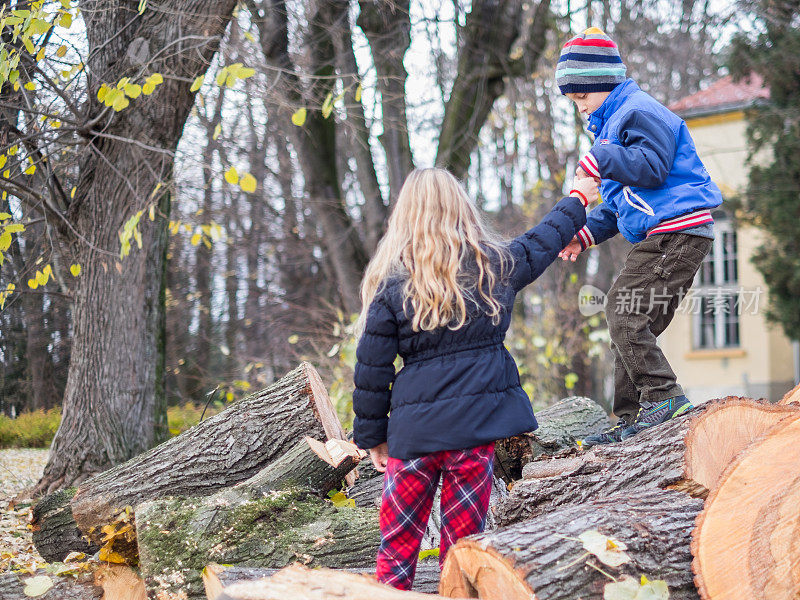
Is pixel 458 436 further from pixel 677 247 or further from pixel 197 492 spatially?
pixel 197 492

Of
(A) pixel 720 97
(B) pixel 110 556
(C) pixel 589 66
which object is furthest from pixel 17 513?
(A) pixel 720 97

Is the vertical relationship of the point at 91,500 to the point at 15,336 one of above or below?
below

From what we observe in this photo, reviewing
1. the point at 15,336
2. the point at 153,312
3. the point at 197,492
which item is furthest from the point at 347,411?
the point at 197,492

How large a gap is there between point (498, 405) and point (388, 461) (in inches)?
18.4

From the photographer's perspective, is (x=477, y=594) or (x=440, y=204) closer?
(x=477, y=594)

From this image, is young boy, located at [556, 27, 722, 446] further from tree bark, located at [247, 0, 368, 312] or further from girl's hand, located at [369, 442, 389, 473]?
tree bark, located at [247, 0, 368, 312]

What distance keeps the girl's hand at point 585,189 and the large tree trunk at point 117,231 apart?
10.3 feet

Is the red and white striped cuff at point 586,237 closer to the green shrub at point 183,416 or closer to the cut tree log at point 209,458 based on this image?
the cut tree log at point 209,458

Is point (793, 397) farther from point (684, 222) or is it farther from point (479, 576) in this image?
point (479, 576)

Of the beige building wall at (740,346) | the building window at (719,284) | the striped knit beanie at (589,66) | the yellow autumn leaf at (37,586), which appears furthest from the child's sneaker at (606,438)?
the building window at (719,284)

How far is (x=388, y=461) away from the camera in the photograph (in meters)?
2.81

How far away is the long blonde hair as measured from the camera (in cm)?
268

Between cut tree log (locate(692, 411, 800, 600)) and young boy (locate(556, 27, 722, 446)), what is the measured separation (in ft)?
2.67

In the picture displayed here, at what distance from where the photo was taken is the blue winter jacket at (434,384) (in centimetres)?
263
